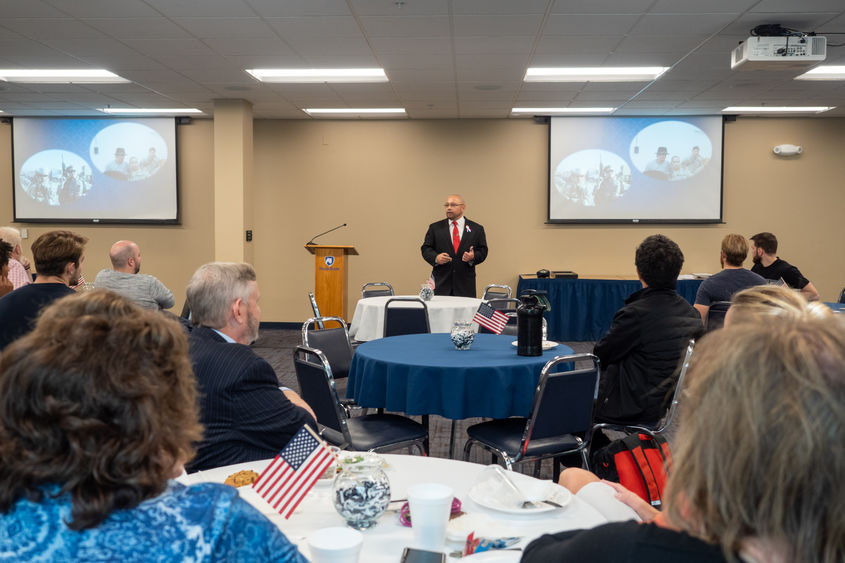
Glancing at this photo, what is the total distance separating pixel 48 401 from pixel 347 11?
15.6 ft

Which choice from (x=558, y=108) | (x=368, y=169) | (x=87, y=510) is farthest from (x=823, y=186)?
(x=87, y=510)

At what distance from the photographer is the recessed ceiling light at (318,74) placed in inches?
275

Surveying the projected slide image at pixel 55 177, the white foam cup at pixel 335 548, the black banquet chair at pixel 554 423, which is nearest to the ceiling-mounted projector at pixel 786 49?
the black banquet chair at pixel 554 423

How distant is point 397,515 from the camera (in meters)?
1.52

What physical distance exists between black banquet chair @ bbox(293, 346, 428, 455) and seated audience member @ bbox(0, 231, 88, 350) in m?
1.44

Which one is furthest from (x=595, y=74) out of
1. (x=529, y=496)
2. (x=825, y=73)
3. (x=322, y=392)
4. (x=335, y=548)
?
(x=335, y=548)

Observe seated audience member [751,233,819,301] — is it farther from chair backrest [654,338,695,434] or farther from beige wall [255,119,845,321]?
chair backrest [654,338,695,434]

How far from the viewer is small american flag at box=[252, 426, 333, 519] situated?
4.83 feet

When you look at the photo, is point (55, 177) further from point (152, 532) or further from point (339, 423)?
point (152, 532)

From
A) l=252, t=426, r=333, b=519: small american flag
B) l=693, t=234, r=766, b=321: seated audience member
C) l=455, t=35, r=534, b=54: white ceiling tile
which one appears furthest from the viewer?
l=455, t=35, r=534, b=54: white ceiling tile

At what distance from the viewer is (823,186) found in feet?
31.2

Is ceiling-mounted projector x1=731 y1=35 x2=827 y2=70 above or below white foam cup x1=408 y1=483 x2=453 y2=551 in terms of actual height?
above

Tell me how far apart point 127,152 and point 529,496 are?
978cm

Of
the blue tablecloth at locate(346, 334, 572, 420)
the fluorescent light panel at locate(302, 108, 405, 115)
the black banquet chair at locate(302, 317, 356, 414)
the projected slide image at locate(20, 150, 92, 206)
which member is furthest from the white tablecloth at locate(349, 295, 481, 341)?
the projected slide image at locate(20, 150, 92, 206)
